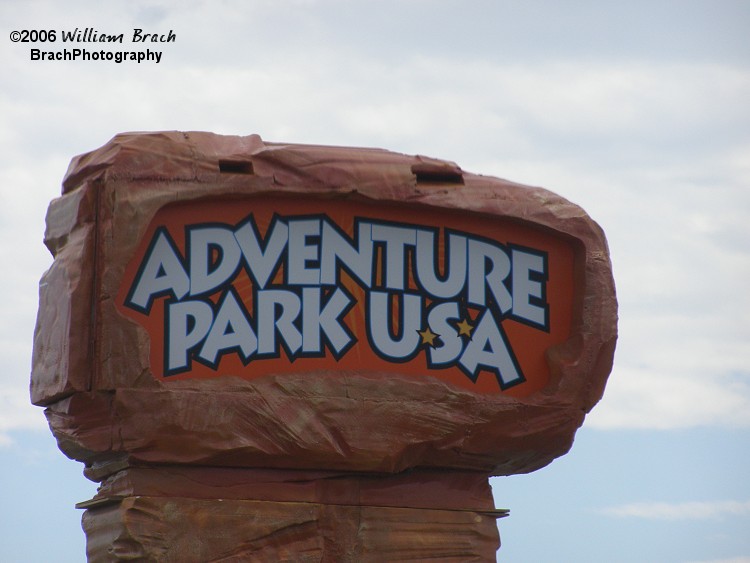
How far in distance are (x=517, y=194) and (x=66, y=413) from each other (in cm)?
309

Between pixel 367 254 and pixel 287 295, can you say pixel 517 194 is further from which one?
pixel 287 295

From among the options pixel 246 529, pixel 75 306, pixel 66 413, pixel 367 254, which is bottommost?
pixel 246 529

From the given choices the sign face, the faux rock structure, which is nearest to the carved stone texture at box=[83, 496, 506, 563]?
the faux rock structure

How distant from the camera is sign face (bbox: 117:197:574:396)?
8.49 metres

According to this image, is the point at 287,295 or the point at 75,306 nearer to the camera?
the point at 75,306

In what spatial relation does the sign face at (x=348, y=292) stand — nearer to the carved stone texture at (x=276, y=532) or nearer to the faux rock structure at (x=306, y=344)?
the faux rock structure at (x=306, y=344)

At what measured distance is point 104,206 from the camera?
8.24 m

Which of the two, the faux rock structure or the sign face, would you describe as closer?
the faux rock structure

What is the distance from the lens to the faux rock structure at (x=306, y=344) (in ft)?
27.0

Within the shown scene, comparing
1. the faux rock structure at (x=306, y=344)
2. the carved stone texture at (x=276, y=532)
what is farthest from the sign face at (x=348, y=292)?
the carved stone texture at (x=276, y=532)

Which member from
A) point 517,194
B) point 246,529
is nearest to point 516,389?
point 517,194

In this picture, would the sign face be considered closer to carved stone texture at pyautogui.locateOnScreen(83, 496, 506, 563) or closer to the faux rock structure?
the faux rock structure

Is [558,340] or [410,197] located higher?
[410,197]

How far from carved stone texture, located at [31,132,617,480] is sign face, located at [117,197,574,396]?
0.05 meters
